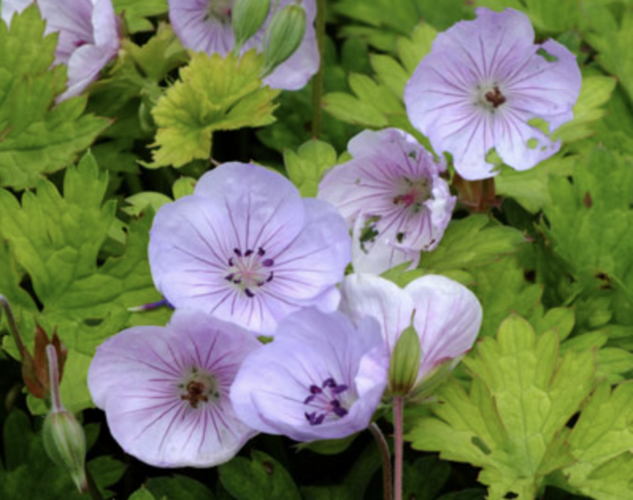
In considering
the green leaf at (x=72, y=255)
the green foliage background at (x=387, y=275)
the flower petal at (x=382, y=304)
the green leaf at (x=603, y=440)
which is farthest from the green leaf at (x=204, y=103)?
the green leaf at (x=603, y=440)

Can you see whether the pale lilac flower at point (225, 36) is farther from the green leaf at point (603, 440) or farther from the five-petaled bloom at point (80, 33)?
the green leaf at point (603, 440)

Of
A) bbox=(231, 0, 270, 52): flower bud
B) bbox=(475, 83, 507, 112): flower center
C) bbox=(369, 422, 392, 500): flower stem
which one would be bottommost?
bbox=(369, 422, 392, 500): flower stem

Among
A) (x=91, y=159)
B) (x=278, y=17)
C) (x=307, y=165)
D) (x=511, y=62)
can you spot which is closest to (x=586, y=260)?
(x=511, y=62)

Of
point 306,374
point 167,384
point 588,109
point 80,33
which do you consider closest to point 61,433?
point 167,384

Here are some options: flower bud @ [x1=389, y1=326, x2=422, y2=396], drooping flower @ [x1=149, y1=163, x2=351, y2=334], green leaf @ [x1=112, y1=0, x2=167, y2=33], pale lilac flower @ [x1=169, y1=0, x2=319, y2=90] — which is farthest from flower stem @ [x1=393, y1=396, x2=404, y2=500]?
green leaf @ [x1=112, y1=0, x2=167, y2=33]

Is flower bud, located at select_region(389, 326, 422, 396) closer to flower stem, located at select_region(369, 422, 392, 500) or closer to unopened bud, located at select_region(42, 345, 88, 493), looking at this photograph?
flower stem, located at select_region(369, 422, 392, 500)

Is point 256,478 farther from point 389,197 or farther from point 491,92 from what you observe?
point 491,92
